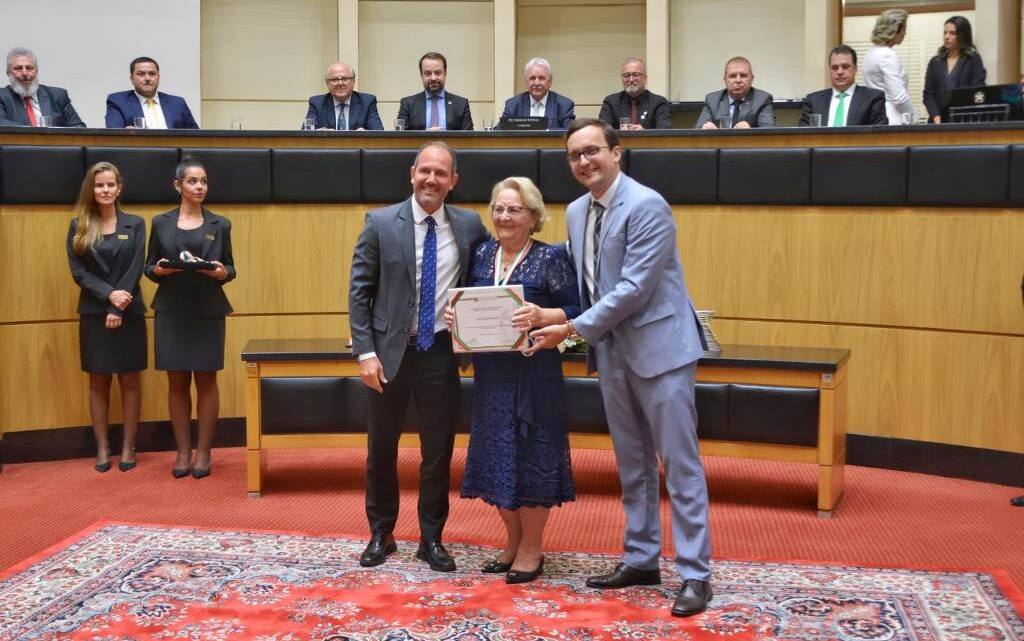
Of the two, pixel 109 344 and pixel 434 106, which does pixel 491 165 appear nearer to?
pixel 434 106

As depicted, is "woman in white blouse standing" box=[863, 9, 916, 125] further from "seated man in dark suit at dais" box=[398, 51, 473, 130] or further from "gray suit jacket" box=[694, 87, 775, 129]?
"seated man in dark suit at dais" box=[398, 51, 473, 130]

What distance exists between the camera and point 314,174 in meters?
5.78

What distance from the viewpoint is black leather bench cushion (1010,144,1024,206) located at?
493 cm

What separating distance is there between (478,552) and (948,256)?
9.16 feet

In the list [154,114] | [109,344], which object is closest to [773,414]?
[109,344]

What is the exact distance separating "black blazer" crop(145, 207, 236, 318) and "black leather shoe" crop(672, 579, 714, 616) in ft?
9.41

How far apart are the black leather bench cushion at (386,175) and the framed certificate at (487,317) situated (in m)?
2.54

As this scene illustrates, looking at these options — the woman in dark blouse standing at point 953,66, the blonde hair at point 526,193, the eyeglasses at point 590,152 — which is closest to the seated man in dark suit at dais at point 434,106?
the woman in dark blouse standing at point 953,66

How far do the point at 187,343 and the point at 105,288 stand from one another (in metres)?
0.49

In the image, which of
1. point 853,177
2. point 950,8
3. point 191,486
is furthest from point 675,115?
point 191,486

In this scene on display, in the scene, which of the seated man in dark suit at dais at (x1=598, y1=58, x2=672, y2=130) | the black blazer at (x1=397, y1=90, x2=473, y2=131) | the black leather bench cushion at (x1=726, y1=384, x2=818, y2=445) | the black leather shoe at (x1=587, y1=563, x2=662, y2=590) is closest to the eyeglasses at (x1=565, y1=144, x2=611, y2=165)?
the black leather shoe at (x1=587, y1=563, x2=662, y2=590)

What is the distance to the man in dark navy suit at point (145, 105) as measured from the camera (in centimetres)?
630

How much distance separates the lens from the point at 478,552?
12.8ft

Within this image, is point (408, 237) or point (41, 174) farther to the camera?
point (41, 174)
